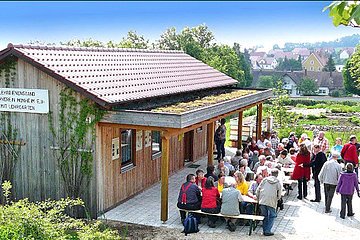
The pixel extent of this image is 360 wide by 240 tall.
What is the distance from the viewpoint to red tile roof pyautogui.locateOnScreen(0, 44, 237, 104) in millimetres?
10797

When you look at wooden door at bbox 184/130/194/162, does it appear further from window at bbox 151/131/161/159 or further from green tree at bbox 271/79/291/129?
green tree at bbox 271/79/291/129

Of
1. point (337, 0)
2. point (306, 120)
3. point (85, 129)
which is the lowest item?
point (306, 120)

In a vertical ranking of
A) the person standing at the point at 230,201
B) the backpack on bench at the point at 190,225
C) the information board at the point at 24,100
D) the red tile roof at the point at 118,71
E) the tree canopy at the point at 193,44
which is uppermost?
the tree canopy at the point at 193,44

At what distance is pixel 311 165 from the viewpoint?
12.1 m

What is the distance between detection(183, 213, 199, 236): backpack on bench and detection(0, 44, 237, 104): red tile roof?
3091 millimetres

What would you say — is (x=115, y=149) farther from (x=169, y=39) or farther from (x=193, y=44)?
(x=169, y=39)

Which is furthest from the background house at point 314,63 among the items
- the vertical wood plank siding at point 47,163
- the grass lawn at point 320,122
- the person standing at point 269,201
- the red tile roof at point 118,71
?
the person standing at point 269,201

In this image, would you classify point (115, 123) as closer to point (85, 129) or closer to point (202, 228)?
point (85, 129)

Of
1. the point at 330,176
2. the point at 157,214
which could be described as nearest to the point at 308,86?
the point at 330,176

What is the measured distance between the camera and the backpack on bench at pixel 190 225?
9.70m

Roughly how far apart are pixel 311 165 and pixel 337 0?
33.6 ft

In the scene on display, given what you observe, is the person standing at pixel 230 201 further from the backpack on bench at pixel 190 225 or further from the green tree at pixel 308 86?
the green tree at pixel 308 86

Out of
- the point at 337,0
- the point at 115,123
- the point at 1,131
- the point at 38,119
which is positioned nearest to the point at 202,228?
the point at 115,123

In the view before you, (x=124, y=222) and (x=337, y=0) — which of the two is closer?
(x=337, y=0)
